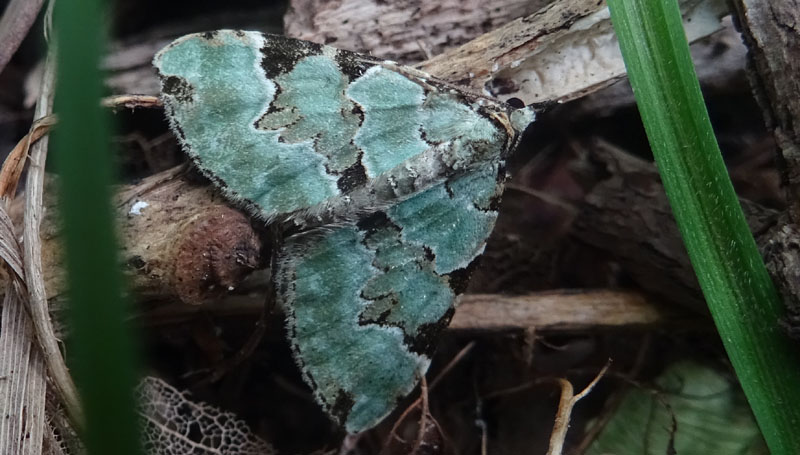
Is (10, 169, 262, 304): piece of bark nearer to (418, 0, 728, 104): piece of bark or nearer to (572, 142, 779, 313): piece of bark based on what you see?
(418, 0, 728, 104): piece of bark

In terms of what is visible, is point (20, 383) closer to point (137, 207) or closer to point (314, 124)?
point (137, 207)

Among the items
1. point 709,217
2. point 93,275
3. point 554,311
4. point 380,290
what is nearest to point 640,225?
point 554,311

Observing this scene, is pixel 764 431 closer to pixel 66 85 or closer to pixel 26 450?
pixel 66 85

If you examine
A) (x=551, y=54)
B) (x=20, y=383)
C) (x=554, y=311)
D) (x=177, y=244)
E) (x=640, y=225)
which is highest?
(x=551, y=54)

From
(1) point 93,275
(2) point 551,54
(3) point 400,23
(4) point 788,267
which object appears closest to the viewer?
(1) point 93,275

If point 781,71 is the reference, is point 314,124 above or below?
above

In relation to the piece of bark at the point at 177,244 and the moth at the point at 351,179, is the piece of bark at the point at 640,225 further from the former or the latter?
the piece of bark at the point at 177,244

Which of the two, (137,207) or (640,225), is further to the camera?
(640,225)

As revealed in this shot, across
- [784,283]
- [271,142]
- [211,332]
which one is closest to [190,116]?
[271,142]

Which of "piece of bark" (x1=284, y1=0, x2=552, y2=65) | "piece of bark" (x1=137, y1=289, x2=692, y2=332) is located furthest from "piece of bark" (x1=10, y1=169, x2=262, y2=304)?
"piece of bark" (x1=284, y1=0, x2=552, y2=65)
